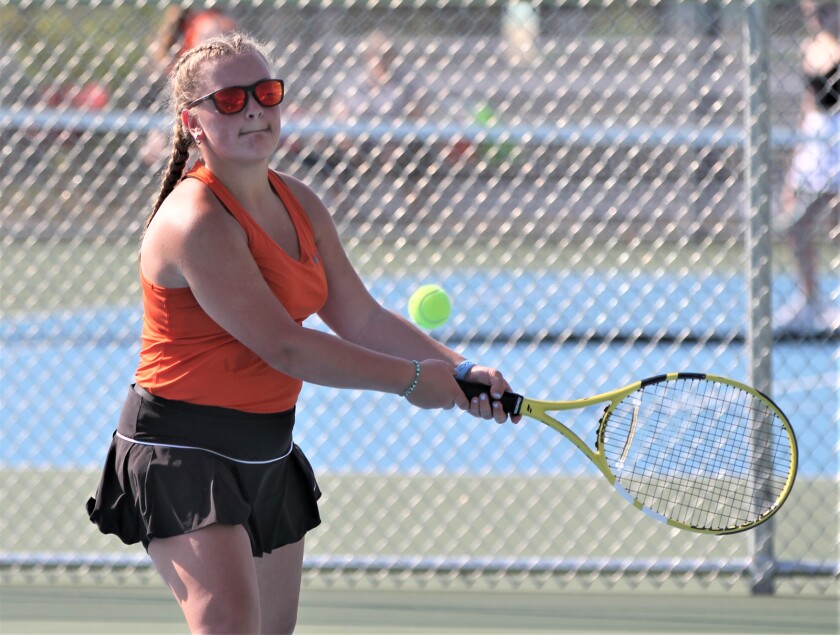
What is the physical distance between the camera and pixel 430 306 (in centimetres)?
313

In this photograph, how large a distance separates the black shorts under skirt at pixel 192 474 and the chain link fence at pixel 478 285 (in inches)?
40.8

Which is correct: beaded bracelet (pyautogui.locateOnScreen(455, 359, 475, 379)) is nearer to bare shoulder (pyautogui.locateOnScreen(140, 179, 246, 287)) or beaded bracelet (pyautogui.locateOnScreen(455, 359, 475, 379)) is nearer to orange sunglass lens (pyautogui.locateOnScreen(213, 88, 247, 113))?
bare shoulder (pyautogui.locateOnScreen(140, 179, 246, 287))

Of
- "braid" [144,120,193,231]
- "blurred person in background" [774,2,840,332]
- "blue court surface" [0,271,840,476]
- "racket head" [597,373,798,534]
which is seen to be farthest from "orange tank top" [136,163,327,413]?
"blurred person in background" [774,2,840,332]

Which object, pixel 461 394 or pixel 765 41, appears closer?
pixel 461 394

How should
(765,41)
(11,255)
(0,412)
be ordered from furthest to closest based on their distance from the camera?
1. (11,255)
2. (0,412)
3. (765,41)

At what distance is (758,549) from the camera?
4.11 meters

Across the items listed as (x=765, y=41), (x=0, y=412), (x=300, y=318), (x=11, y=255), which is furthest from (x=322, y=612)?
(x=11, y=255)

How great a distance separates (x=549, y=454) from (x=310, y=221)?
3.23m

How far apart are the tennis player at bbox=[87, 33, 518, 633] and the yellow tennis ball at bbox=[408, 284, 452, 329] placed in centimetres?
43

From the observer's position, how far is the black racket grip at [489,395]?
2.67m

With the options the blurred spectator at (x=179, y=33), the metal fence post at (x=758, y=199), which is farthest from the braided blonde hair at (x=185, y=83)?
the blurred spectator at (x=179, y=33)

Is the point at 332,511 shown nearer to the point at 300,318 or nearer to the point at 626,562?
the point at 626,562

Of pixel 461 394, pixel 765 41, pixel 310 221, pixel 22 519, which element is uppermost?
pixel 765 41

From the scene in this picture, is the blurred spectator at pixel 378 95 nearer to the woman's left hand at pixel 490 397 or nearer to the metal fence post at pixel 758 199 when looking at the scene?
the metal fence post at pixel 758 199
